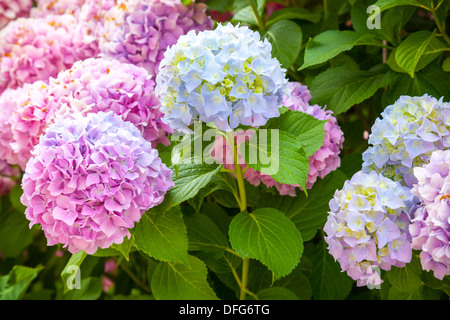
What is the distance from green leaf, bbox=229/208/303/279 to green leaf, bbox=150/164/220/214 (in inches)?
4.0

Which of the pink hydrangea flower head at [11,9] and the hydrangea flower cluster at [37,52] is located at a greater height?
the pink hydrangea flower head at [11,9]

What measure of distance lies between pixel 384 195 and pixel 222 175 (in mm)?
318

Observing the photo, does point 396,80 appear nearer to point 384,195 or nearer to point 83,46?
point 384,195

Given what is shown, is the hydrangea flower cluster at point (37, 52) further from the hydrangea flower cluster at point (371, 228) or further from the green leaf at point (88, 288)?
the hydrangea flower cluster at point (371, 228)

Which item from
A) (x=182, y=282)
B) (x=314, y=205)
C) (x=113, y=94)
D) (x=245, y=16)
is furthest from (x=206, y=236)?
(x=245, y=16)

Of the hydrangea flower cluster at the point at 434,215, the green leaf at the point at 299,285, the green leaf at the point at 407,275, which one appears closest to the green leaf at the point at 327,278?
the green leaf at the point at 299,285

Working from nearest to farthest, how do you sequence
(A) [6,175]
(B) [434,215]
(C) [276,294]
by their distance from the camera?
(B) [434,215]
(C) [276,294]
(A) [6,175]

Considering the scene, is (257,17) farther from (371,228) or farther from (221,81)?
(371,228)

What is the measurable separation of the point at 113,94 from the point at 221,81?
29 centimetres

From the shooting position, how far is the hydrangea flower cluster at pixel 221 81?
80cm

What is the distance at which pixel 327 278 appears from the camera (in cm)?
113

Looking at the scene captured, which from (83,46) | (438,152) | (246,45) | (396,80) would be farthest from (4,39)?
(438,152)

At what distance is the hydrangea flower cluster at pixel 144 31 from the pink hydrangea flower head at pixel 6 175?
1.34ft

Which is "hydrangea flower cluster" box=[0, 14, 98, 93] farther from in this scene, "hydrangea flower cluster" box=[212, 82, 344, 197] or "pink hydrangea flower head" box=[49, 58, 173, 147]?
"hydrangea flower cluster" box=[212, 82, 344, 197]
